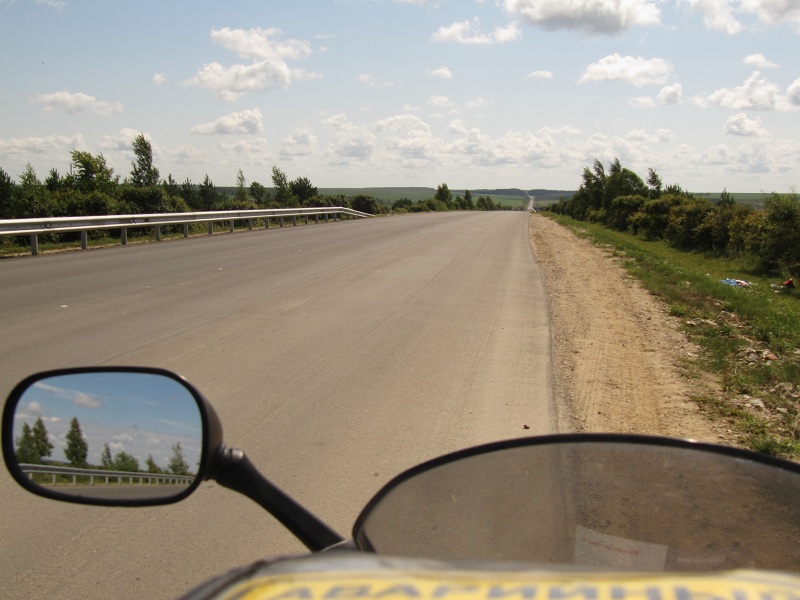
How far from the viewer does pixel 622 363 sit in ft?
27.1

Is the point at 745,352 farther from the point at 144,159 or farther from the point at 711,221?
the point at 144,159

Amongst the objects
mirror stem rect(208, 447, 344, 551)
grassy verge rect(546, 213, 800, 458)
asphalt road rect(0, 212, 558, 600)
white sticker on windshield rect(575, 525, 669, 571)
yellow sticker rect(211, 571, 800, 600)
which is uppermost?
yellow sticker rect(211, 571, 800, 600)

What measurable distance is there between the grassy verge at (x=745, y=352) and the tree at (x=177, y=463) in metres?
4.66

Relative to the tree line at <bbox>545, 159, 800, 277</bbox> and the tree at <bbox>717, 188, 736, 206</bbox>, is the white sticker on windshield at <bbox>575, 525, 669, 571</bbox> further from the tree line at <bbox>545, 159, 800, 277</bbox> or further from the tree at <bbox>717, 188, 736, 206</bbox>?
the tree at <bbox>717, 188, 736, 206</bbox>

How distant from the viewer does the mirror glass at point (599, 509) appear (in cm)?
178

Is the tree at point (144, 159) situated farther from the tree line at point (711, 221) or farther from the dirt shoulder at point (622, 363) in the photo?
the dirt shoulder at point (622, 363)

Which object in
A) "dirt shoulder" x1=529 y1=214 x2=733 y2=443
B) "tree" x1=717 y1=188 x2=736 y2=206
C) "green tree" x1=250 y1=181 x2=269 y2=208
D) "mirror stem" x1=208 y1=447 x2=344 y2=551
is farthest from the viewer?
"green tree" x1=250 y1=181 x2=269 y2=208

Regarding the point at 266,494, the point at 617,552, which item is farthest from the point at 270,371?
the point at 617,552

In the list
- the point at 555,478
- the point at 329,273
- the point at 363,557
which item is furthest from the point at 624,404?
the point at 329,273

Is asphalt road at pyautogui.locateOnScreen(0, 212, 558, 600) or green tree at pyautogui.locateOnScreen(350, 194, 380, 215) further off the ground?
green tree at pyautogui.locateOnScreen(350, 194, 380, 215)

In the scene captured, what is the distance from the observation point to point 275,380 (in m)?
6.82

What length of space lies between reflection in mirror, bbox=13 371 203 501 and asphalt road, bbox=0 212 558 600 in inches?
55.4

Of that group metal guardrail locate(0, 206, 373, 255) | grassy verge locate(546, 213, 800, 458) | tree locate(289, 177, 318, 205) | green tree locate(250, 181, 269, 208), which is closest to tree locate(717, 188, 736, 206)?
grassy verge locate(546, 213, 800, 458)

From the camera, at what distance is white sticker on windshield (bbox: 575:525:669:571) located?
1.80 meters
